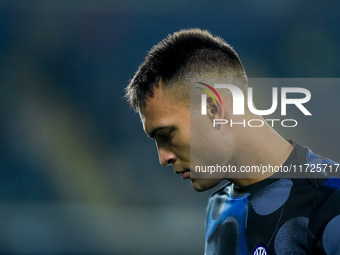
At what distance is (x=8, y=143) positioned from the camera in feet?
23.1

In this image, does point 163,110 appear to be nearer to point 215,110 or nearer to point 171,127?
point 171,127

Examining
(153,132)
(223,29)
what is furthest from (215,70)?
(223,29)

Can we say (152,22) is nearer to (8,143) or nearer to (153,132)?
(8,143)

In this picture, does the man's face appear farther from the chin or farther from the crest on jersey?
the crest on jersey

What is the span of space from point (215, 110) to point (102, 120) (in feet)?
19.2

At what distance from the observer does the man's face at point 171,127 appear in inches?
62.2

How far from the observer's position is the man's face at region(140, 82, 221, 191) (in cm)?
158

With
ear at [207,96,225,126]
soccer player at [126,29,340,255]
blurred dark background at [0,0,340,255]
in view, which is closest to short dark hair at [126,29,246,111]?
soccer player at [126,29,340,255]

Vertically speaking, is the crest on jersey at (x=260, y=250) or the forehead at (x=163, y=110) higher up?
the forehead at (x=163, y=110)

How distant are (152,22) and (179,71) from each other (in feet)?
20.5

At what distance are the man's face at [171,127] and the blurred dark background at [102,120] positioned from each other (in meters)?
4.88

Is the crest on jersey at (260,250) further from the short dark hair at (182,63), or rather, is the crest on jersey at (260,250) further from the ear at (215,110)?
the short dark hair at (182,63)

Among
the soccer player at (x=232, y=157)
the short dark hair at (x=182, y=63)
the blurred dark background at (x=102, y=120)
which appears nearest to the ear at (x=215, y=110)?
the soccer player at (x=232, y=157)

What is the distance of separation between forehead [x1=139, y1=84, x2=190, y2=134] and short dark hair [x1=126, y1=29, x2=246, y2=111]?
4 centimetres
